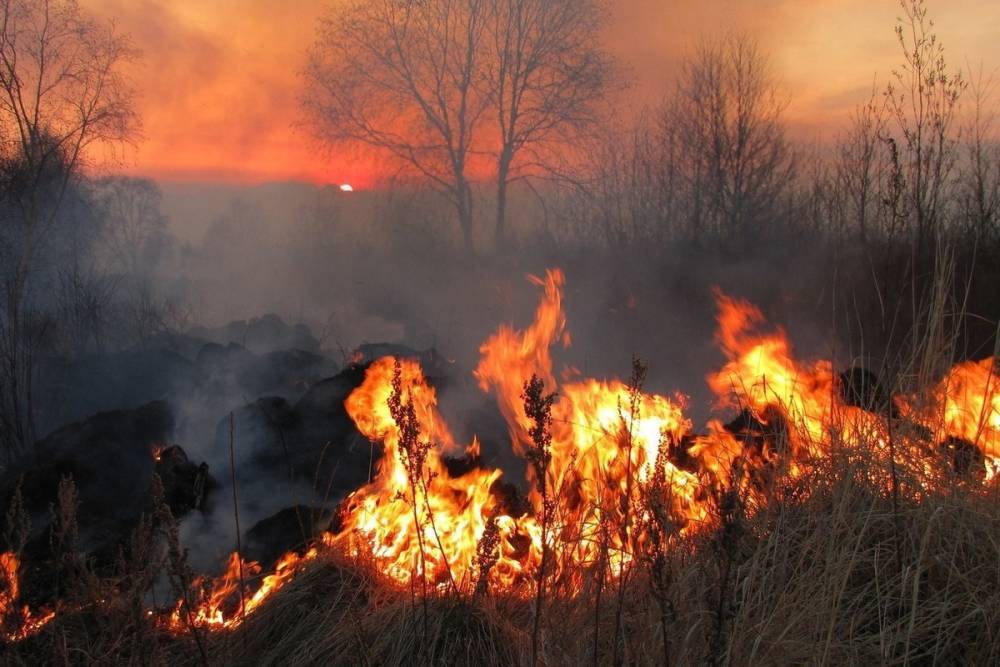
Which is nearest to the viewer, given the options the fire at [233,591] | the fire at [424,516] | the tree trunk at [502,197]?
the fire at [233,591]

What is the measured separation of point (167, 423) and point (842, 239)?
10141mm

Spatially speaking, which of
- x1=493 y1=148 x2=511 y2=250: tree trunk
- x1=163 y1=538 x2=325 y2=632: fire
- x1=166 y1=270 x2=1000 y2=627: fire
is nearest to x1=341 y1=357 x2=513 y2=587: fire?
x1=166 y1=270 x2=1000 y2=627: fire

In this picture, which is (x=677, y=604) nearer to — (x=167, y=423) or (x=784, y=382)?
(x=784, y=382)

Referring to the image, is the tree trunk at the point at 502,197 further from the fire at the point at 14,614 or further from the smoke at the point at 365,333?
the fire at the point at 14,614

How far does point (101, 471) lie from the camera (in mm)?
4848

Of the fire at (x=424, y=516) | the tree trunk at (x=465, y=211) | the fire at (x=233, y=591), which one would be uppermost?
the tree trunk at (x=465, y=211)

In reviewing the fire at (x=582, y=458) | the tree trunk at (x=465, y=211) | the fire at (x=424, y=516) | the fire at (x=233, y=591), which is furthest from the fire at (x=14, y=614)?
the tree trunk at (x=465, y=211)

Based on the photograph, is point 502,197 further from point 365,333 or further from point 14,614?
point 14,614

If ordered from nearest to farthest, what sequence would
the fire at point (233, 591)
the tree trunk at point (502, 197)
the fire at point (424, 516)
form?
the fire at point (233, 591) < the fire at point (424, 516) < the tree trunk at point (502, 197)

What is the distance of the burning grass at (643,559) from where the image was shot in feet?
7.00

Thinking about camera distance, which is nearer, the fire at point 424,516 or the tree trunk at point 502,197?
the fire at point 424,516

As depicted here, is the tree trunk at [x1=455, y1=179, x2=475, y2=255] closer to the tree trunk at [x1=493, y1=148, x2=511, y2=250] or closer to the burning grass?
the tree trunk at [x1=493, y1=148, x2=511, y2=250]

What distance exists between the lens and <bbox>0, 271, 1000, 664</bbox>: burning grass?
7.00 feet

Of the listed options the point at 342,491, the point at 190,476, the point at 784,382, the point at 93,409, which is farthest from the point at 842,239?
the point at 93,409
